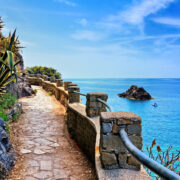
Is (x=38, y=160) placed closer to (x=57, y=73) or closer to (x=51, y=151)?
(x=51, y=151)

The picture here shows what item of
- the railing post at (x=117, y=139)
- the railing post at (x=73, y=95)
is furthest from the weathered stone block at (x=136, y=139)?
the railing post at (x=73, y=95)

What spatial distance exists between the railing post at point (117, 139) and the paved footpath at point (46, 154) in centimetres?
152

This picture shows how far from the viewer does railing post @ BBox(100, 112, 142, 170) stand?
2506mm

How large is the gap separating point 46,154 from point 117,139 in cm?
294

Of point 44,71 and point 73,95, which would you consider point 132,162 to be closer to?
point 73,95

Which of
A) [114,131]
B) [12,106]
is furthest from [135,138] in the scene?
[12,106]

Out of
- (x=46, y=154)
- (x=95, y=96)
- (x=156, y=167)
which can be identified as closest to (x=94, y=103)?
(x=95, y=96)

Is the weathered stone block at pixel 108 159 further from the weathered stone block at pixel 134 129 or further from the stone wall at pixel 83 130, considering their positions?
the stone wall at pixel 83 130

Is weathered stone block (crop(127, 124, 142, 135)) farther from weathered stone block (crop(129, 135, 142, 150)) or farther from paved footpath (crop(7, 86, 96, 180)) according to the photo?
paved footpath (crop(7, 86, 96, 180))

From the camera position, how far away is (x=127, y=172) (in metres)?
2.50

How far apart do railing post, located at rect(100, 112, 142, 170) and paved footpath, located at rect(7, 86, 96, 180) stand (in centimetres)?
152

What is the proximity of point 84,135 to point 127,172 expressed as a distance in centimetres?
262

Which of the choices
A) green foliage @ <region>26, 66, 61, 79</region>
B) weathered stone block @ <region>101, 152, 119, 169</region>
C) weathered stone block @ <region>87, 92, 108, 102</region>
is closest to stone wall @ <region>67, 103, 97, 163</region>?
weathered stone block @ <region>87, 92, 108, 102</region>

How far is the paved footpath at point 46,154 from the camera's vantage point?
3922 millimetres
